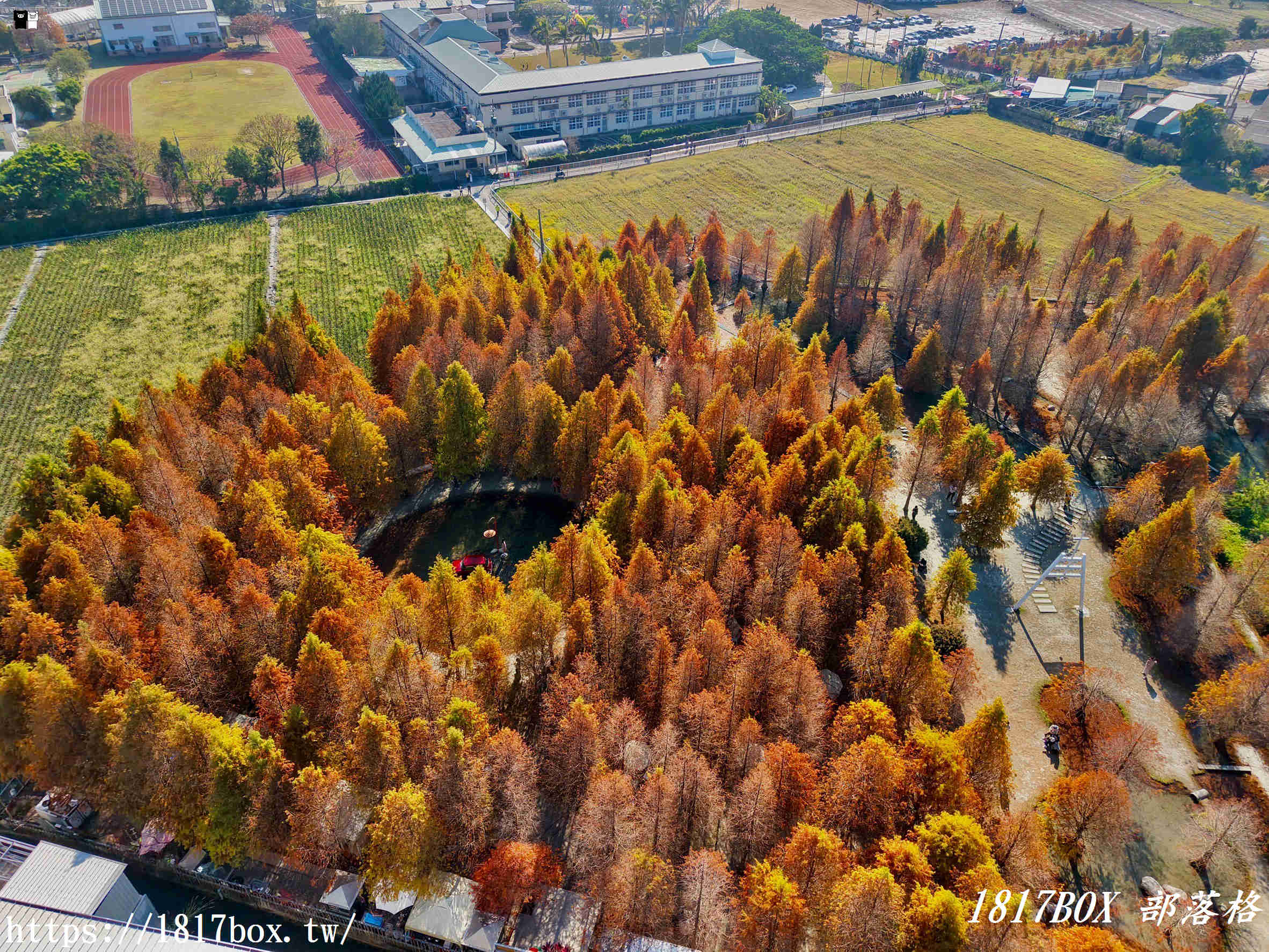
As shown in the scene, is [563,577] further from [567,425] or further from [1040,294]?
[1040,294]

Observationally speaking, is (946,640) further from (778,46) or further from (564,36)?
(564,36)

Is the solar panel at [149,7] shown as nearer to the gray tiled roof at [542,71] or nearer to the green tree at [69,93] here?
the green tree at [69,93]

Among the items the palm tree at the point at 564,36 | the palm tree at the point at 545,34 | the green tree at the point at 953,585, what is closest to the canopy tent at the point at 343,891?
the green tree at the point at 953,585

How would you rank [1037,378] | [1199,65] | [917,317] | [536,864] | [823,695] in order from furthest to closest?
[1199,65] → [917,317] → [1037,378] → [823,695] → [536,864]

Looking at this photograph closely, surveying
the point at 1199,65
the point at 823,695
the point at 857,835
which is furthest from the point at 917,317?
the point at 1199,65

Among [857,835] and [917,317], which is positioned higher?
[917,317]

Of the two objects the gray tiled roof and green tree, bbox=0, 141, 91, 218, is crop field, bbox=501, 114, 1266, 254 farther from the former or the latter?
green tree, bbox=0, 141, 91, 218

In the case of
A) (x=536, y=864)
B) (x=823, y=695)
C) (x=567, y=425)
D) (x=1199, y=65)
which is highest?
(x=1199, y=65)

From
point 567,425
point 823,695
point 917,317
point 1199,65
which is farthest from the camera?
point 1199,65
